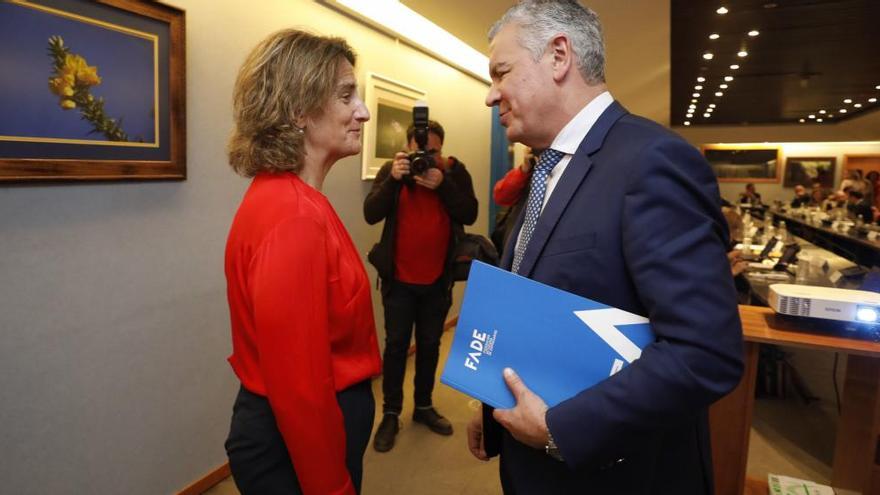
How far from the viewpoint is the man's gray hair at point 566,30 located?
3.23ft

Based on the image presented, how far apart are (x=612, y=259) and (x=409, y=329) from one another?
217 centimetres

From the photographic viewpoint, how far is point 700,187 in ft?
2.52

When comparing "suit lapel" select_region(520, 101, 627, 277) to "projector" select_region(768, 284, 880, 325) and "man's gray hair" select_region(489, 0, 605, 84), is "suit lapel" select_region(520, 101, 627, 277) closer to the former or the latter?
"man's gray hair" select_region(489, 0, 605, 84)

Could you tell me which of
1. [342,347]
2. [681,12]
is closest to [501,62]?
[342,347]

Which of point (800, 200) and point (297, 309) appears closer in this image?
point (297, 309)

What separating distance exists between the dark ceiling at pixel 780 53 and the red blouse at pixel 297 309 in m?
3.91

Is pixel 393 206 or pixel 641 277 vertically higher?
pixel 393 206

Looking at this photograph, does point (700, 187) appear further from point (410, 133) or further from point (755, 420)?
point (755, 420)

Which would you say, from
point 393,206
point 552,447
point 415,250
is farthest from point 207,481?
point 552,447

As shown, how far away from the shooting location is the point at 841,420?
2.25 metres

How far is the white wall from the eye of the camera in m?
1.72

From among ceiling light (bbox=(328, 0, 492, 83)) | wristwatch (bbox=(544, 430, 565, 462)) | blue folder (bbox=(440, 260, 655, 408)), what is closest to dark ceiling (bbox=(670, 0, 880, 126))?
ceiling light (bbox=(328, 0, 492, 83))

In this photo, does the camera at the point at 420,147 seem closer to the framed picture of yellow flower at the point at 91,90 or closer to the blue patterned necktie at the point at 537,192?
the framed picture of yellow flower at the point at 91,90

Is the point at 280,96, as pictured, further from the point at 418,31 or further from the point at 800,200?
the point at 800,200
